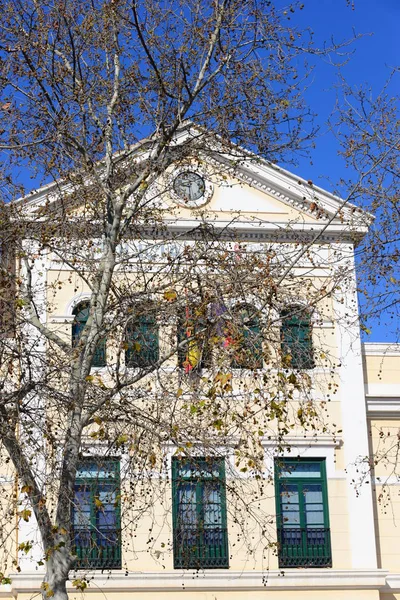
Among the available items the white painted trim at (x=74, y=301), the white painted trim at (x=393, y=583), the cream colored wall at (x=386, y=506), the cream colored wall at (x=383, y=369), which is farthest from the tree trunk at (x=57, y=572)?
the cream colored wall at (x=383, y=369)

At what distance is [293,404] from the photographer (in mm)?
22750

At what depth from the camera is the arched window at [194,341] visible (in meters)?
14.8

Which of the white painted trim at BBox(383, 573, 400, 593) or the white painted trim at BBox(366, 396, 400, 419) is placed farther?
the white painted trim at BBox(366, 396, 400, 419)

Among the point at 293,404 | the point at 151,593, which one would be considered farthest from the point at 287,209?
the point at 151,593

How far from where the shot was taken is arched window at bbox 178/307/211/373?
1480cm

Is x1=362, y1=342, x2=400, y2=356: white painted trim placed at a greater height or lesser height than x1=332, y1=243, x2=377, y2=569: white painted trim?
greater

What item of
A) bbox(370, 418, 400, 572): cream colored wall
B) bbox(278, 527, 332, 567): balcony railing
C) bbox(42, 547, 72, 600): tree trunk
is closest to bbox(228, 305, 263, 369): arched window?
bbox(42, 547, 72, 600): tree trunk

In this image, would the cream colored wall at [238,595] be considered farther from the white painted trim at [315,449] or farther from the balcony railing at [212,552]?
the white painted trim at [315,449]

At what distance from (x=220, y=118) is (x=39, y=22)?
275 centimetres

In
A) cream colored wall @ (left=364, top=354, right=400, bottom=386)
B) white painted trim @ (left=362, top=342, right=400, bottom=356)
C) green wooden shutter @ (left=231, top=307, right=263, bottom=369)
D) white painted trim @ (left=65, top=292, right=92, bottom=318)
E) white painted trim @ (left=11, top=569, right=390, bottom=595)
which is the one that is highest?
white painted trim @ (left=65, top=292, right=92, bottom=318)

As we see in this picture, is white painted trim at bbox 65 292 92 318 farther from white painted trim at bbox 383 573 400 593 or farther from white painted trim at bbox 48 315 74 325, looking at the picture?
white painted trim at bbox 383 573 400 593

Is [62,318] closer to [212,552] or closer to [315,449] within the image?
[212,552]

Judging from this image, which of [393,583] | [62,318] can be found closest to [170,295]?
[62,318]

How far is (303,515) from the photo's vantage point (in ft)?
73.0
